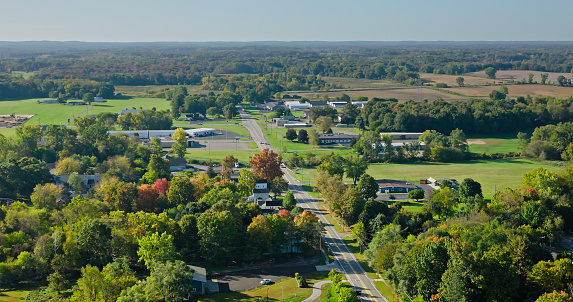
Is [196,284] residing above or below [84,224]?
below

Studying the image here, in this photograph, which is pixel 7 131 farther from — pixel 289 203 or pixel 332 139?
pixel 289 203

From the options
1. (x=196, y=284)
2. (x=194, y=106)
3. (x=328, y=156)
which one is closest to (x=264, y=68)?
(x=194, y=106)

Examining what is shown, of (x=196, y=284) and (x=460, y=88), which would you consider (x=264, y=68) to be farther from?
(x=196, y=284)

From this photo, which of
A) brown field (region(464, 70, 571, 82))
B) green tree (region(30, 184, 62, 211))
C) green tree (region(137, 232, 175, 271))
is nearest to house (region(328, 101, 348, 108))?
brown field (region(464, 70, 571, 82))

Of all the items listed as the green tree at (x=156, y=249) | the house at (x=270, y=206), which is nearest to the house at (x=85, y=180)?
the house at (x=270, y=206)

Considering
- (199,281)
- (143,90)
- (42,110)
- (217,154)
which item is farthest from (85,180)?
(143,90)

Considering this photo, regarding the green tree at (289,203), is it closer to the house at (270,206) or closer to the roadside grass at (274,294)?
the house at (270,206)
